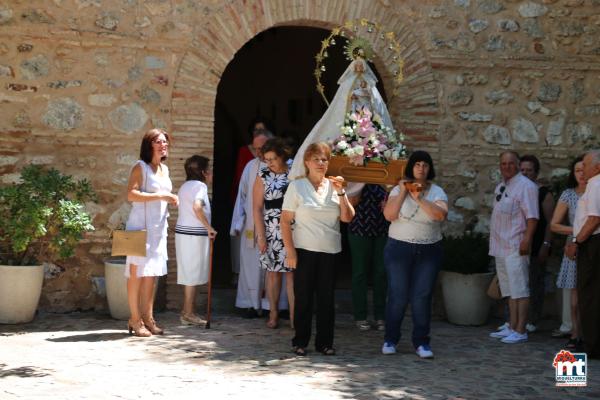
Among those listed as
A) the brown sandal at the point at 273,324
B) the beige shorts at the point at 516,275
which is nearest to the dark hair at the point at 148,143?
the brown sandal at the point at 273,324

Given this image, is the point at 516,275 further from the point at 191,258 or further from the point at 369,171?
the point at 191,258

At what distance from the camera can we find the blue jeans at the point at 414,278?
22.6 feet

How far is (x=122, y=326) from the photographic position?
7988mm

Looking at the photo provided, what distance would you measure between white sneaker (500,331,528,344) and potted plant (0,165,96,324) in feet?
12.7

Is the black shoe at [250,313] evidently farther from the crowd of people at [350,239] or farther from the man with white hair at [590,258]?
the man with white hair at [590,258]

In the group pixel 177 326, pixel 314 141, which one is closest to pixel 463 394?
pixel 314 141

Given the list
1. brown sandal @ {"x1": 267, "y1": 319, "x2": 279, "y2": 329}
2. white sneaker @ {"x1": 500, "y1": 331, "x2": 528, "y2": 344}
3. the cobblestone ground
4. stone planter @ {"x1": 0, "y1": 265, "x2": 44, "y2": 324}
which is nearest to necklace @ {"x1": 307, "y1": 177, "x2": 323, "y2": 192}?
the cobblestone ground

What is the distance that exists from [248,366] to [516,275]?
2.80 metres

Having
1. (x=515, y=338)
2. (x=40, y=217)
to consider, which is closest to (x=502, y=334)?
(x=515, y=338)

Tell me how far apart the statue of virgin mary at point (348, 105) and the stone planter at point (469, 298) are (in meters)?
1.92

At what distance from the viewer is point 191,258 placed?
26.5ft

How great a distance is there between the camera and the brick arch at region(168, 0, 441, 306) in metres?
8.80

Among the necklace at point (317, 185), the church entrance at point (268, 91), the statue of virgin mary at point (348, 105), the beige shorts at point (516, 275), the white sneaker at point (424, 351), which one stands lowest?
the white sneaker at point (424, 351)

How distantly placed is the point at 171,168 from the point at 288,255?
243 cm
